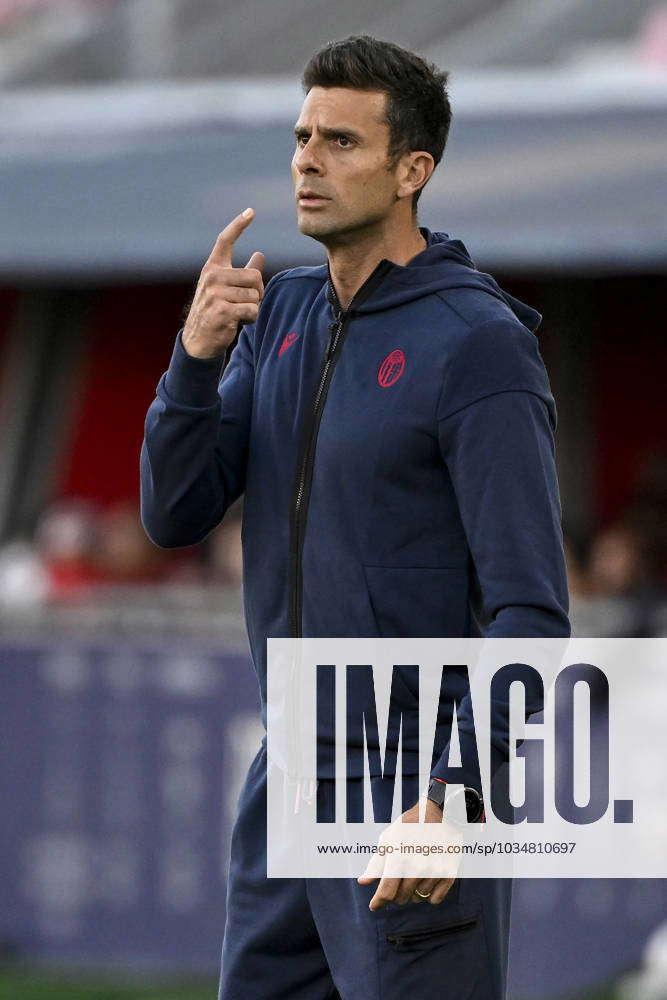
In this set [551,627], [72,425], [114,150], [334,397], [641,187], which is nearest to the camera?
[551,627]

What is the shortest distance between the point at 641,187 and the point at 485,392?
378 cm

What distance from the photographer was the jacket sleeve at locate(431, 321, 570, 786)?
2570 millimetres

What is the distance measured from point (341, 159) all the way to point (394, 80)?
0.14 meters

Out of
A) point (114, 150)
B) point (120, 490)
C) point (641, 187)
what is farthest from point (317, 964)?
point (120, 490)

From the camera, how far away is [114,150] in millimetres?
7117

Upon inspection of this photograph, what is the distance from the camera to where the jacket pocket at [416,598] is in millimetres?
2701

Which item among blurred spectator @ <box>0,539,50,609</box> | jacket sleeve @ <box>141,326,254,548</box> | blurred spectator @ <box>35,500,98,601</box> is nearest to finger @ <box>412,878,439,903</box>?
jacket sleeve @ <box>141,326,254,548</box>

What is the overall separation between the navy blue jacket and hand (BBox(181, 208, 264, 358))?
0.10ft

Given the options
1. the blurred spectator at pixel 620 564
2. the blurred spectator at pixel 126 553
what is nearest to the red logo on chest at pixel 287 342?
the blurred spectator at pixel 620 564

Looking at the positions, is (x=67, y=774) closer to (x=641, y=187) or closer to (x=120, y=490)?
(x=120, y=490)

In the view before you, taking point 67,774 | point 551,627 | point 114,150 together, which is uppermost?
point 114,150

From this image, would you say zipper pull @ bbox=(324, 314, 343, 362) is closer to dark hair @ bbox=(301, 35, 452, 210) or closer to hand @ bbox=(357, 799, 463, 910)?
dark hair @ bbox=(301, 35, 452, 210)

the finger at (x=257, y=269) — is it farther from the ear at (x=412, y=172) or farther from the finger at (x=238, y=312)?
the ear at (x=412, y=172)

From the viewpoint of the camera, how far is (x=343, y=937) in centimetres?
273
